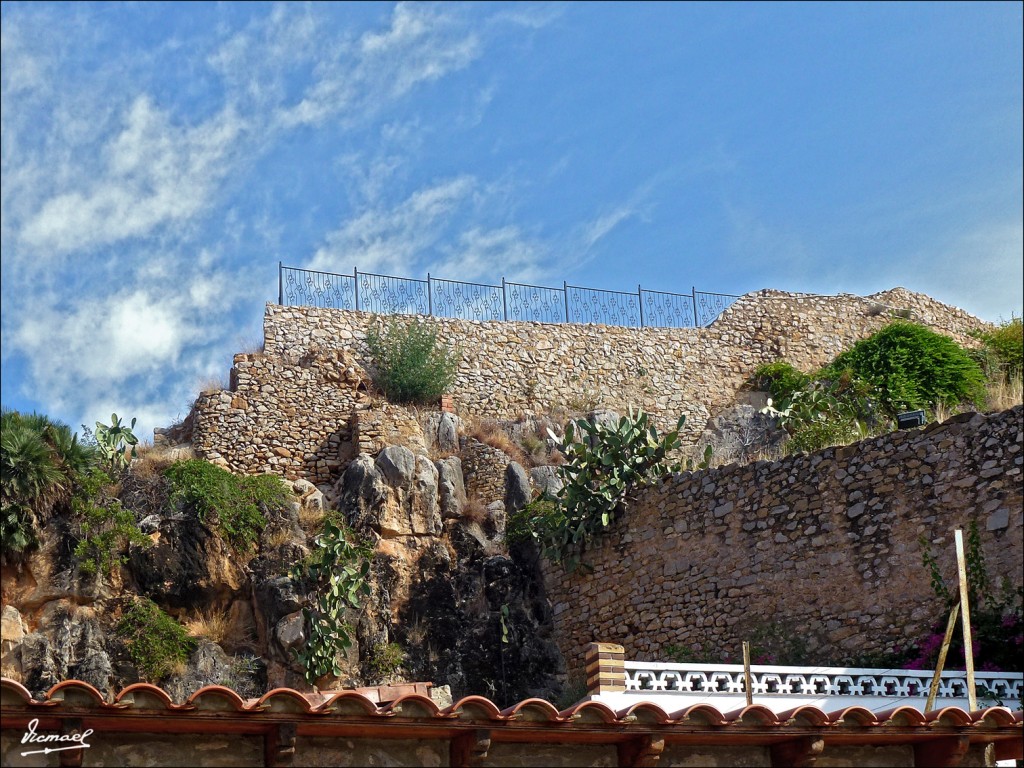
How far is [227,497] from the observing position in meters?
18.2

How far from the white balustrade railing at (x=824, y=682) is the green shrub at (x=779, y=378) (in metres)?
12.8

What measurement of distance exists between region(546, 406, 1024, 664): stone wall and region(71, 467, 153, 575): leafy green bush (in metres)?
6.07

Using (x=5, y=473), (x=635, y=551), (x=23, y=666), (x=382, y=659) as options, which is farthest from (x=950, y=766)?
(x=5, y=473)

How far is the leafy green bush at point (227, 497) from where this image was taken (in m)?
17.8

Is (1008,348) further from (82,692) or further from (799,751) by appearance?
(82,692)

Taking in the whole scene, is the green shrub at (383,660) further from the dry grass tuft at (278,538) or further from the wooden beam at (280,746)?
the wooden beam at (280,746)

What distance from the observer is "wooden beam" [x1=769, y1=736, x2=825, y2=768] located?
9.20 metres

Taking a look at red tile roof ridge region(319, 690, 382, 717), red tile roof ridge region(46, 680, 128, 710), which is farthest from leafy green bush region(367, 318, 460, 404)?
red tile roof ridge region(46, 680, 128, 710)

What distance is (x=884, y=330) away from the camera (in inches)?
969

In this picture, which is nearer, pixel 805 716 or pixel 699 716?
pixel 699 716

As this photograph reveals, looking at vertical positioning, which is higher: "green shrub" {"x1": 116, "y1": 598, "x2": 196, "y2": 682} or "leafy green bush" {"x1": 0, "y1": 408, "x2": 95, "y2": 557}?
"leafy green bush" {"x1": 0, "y1": 408, "x2": 95, "y2": 557}

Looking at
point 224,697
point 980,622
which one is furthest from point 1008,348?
point 224,697

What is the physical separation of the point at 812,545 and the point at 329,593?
6.02m

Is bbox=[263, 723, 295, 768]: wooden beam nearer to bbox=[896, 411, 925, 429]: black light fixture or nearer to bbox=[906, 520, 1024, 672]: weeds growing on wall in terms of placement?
bbox=[906, 520, 1024, 672]: weeds growing on wall
